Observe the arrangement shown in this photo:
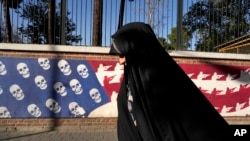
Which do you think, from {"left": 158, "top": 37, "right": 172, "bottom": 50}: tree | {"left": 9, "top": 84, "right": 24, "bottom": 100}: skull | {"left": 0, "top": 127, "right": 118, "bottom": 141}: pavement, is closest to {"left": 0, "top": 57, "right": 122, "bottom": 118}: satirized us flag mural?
{"left": 9, "top": 84, "right": 24, "bottom": 100}: skull

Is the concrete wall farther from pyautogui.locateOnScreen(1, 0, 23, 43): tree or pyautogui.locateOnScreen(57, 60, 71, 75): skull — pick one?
pyautogui.locateOnScreen(1, 0, 23, 43): tree

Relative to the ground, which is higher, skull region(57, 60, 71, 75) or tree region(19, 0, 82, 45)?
tree region(19, 0, 82, 45)

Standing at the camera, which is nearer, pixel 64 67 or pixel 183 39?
pixel 64 67

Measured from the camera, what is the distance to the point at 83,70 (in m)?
8.29

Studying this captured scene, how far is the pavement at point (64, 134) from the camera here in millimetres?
7617

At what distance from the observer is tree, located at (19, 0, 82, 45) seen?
8.39 metres

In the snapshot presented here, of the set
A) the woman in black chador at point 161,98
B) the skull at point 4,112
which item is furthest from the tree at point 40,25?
the woman in black chador at point 161,98

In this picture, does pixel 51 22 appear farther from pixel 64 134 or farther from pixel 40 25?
pixel 64 134

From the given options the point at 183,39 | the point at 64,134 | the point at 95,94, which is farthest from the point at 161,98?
the point at 183,39

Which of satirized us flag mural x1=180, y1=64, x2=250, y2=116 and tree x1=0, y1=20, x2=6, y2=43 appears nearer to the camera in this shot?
tree x1=0, y1=20, x2=6, y2=43

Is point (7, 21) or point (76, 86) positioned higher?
point (7, 21)

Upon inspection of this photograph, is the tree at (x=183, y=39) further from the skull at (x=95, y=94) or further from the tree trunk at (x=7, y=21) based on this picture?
the tree trunk at (x=7, y=21)

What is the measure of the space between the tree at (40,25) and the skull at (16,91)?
1022 millimetres

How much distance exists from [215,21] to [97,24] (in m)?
2.83
